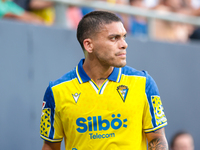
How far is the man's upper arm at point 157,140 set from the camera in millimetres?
2660

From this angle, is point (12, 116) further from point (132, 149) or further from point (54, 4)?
point (132, 149)

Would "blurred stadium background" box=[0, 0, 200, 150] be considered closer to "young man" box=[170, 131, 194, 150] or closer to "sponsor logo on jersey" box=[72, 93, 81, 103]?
"young man" box=[170, 131, 194, 150]

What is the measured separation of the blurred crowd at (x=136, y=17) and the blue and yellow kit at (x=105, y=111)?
6.67 feet

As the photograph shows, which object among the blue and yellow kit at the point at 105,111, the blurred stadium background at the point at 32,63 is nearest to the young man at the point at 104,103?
the blue and yellow kit at the point at 105,111

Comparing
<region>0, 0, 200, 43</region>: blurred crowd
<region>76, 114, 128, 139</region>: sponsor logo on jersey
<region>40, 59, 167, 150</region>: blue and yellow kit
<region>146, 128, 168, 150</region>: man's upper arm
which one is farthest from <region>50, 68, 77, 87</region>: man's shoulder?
<region>0, 0, 200, 43</region>: blurred crowd

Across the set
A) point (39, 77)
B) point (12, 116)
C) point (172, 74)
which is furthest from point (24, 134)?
point (172, 74)

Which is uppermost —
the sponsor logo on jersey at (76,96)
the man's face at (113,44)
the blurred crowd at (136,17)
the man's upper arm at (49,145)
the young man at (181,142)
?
the blurred crowd at (136,17)

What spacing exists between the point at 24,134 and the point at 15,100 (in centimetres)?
46

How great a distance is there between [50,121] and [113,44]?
0.84 metres

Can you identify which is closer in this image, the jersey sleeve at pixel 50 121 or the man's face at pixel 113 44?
the man's face at pixel 113 44

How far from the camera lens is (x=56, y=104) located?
2727 millimetres

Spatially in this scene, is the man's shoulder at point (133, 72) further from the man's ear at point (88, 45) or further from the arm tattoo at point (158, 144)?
the arm tattoo at point (158, 144)

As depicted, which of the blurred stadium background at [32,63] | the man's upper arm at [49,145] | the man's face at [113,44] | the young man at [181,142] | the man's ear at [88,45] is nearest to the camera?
the man's face at [113,44]

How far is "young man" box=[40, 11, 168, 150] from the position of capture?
8.70 feet
